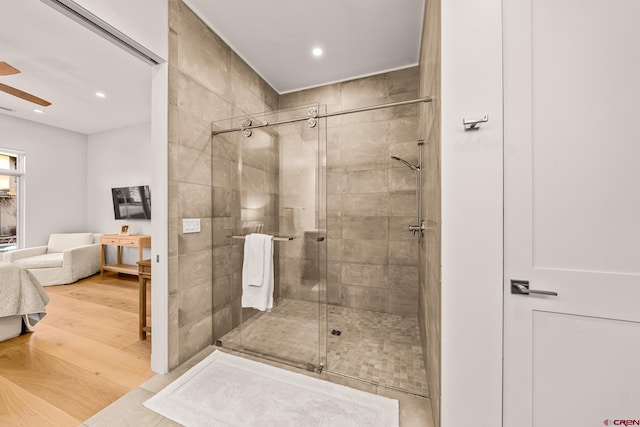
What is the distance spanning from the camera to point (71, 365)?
5.66 feet

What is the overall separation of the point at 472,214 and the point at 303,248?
115 centimetres

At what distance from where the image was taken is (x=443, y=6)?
1.02m

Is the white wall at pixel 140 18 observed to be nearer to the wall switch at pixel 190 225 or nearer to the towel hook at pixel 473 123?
the wall switch at pixel 190 225

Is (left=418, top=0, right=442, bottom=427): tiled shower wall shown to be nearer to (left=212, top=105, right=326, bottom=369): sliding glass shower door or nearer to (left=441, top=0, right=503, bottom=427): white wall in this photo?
(left=441, top=0, right=503, bottom=427): white wall

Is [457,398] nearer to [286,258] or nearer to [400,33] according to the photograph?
[286,258]

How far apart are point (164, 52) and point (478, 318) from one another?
2385mm

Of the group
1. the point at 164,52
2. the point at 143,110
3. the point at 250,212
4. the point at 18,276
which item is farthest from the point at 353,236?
the point at 143,110

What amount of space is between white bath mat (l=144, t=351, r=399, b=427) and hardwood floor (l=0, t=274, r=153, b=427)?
398 millimetres

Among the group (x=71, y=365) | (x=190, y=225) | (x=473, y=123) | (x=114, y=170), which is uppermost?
(x=114, y=170)

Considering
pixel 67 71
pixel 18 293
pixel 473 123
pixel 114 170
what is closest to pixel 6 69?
pixel 67 71

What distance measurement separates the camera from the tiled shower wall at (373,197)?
98.5 inches

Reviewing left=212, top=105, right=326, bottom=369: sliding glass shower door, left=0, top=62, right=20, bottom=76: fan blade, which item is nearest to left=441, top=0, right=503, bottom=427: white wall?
left=212, top=105, right=326, bottom=369: sliding glass shower door

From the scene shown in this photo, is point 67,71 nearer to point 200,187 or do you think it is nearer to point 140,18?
point 140,18

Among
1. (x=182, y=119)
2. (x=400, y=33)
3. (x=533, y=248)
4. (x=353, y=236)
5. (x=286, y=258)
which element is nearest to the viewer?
(x=533, y=248)
